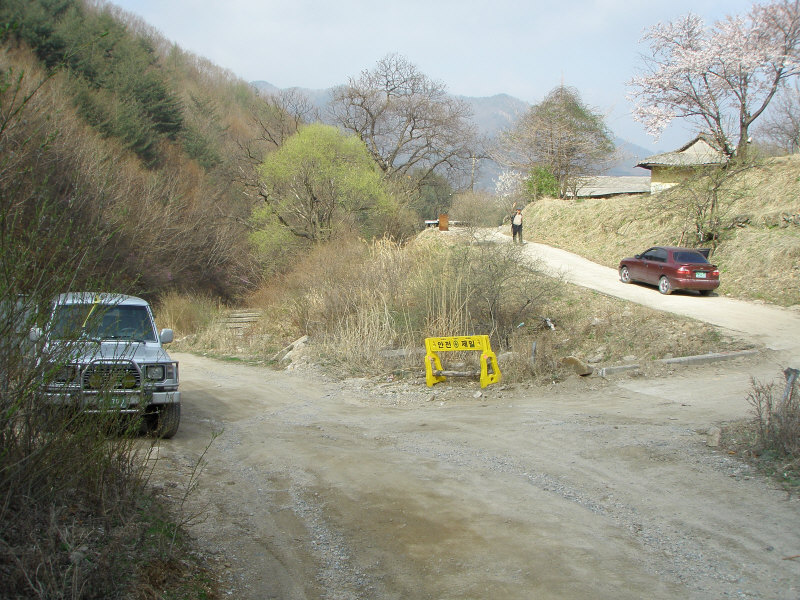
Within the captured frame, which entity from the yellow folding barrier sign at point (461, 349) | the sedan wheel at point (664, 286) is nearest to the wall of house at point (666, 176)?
the sedan wheel at point (664, 286)

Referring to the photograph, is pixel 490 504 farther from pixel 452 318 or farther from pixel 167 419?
pixel 452 318

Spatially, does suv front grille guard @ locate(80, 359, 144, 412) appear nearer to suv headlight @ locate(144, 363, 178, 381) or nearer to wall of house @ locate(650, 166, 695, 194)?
suv headlight @ locate(144, 363, 178, 381)

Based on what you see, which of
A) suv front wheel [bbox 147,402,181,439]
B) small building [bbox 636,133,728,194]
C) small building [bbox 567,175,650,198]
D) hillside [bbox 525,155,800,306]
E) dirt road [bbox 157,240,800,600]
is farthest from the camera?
small building [bbox 567,175,650,198]

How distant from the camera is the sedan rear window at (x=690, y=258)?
905 inches

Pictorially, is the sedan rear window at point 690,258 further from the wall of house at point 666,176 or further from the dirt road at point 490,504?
the wall of house at point 666,176

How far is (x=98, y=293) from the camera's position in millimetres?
4668

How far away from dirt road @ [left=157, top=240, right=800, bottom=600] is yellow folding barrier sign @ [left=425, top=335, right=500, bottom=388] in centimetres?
193

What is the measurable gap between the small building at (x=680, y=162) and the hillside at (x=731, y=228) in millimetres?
2005

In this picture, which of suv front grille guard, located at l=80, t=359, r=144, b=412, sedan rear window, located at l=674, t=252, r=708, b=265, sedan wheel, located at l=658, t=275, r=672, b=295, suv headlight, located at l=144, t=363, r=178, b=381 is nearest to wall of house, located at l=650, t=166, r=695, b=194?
sedan rear window, located at l=674, t=252, r=708, b=265

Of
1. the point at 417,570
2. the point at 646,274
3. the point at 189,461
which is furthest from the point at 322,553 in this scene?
the point at 646,274

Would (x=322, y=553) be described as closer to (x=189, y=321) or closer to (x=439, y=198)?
(x=189, y=321)

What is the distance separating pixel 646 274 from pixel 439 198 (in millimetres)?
42786

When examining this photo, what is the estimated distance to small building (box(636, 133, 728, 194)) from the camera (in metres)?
33.0

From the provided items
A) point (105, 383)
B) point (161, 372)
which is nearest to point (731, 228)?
point (161, 372)
